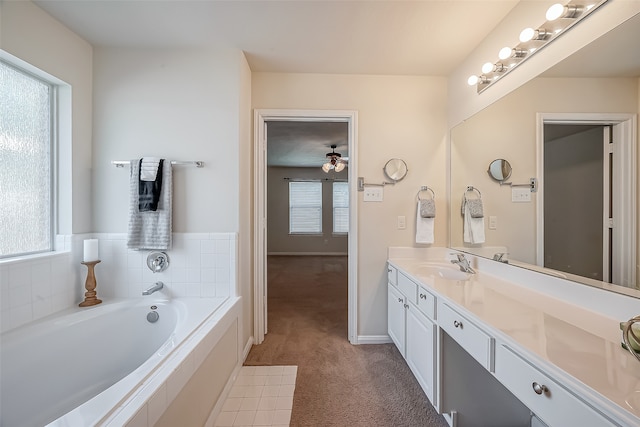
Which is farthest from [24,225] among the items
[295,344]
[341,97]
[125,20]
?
[341,97]

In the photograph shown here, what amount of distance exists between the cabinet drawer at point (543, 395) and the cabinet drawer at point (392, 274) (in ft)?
3.65

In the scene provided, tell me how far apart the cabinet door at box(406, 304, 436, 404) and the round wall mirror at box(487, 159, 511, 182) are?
104cm

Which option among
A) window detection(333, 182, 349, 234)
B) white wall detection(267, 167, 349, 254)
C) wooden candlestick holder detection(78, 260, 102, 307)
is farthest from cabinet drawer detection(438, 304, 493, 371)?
window detection(333, 182, 349, 234)

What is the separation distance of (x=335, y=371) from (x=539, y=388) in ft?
4.63

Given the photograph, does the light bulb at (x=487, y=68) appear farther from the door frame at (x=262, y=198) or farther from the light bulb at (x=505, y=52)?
the door frame at (x=262, y=198)

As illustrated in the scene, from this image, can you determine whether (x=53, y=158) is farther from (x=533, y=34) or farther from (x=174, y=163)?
(x=533, y=34)

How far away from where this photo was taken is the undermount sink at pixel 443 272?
182 cm

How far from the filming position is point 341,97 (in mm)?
2270

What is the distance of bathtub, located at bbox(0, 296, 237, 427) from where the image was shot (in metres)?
0.94

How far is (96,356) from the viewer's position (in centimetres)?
153

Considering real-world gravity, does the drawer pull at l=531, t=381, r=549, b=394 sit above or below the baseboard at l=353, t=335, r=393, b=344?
above

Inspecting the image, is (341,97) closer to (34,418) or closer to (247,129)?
(247,129)

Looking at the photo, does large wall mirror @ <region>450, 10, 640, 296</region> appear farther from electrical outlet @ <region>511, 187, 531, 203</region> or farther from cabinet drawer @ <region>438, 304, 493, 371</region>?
cabinet drawer @ <region>438, 304, 493, 371</region>

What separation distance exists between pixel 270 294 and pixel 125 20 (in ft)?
10.9
